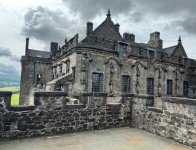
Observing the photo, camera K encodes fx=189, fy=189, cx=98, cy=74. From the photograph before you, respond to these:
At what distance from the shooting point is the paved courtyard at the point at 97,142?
680 centimetres

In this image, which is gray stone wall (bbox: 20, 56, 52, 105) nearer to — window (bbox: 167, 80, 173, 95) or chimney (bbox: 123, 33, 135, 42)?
chimney (bbox: 123, 33, 135, 42)

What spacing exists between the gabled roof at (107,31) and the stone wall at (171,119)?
12794 millimetres

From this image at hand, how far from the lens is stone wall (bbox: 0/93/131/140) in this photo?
758cm

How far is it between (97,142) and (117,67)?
46.2 ft

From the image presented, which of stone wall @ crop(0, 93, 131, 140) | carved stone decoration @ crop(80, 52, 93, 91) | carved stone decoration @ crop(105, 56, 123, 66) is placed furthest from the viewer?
carved stone decoration @ crop(105, 56, 123, 66)

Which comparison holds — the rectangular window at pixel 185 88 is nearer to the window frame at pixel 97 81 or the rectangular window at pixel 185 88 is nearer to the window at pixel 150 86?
the window at pixel 150 86

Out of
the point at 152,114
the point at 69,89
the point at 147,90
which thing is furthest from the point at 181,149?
the point at 147,90

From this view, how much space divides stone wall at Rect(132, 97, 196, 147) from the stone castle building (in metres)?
6.42

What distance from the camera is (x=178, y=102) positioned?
805 centimetres

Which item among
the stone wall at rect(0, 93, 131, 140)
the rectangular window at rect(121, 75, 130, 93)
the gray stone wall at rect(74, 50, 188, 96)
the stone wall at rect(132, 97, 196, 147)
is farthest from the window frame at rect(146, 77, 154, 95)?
the stone wall at rect(0, 93, 131, 140)

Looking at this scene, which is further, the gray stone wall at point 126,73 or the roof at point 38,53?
the roof at point 38,53

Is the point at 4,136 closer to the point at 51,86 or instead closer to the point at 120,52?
the point at 51,86

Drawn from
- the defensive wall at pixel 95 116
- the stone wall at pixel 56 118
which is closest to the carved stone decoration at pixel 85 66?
the defensive wall at pixel 95 116

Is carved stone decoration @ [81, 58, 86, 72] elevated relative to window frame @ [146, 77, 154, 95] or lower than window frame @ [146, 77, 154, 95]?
elevated
